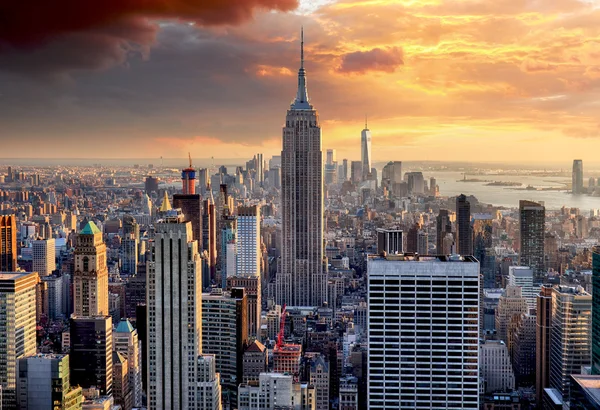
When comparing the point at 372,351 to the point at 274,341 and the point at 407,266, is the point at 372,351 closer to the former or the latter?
the point at 407,266

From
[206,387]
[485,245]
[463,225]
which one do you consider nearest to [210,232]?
[463,225]

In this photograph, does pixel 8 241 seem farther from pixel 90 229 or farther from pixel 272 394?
pixel 272 394

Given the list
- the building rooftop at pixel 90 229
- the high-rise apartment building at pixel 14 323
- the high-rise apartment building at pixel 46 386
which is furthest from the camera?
the building rooftop at pixel 90 229

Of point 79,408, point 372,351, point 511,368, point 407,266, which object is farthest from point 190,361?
point 511,368

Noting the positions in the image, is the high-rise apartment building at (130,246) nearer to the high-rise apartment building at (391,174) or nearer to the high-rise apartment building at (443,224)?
the high-rise apartment building at (391,174)

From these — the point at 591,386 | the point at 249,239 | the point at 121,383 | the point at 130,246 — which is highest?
the point at 130,246

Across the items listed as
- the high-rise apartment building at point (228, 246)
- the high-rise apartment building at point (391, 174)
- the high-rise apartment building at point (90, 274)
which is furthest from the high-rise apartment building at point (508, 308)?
the high-rise apartment building at point (90, 274)

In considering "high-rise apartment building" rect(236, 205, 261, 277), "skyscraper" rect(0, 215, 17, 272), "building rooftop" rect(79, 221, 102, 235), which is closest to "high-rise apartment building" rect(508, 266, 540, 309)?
"high-rise apartment building" rect(236, 205, 261, 277)
